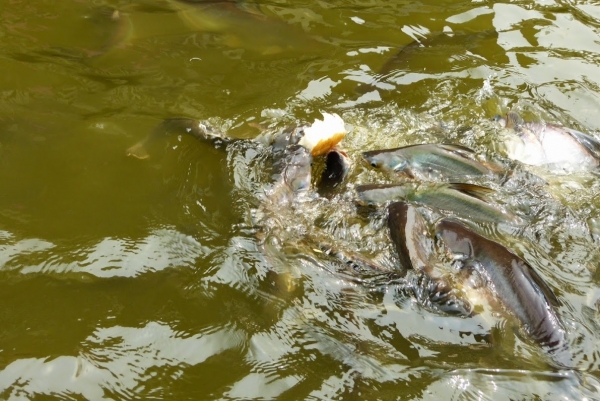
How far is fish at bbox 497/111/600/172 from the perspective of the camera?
127 inches

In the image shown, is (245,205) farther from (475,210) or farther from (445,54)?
(445,54)

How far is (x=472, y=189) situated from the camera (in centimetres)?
280

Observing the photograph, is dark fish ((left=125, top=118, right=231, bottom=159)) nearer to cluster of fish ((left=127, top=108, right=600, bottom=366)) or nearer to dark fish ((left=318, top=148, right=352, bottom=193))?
cluster of fish ((left=127, top=108, right=600, bottom=366))

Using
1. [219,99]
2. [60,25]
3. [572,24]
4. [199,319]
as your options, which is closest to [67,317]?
[199,319]

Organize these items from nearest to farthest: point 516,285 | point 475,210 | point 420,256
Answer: point 516,285
point 420,256
point 475,210

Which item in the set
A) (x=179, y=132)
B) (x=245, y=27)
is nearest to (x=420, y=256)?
(x=179, y=132)

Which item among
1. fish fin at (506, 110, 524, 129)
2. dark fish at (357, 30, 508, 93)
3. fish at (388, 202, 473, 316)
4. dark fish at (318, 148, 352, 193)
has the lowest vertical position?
fish at (388, 202, 473, 316)

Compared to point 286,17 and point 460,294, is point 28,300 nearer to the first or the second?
point 460,294

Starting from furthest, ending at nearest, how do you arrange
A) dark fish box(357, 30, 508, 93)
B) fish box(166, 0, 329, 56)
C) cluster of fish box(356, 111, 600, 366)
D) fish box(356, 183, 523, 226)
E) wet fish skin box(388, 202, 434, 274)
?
fish box(166, 0, 329, 56) < dark fish box(357, 30, 508, 93) < fish box(356, 183, 523, 226) < wet fish skin box(388, 202, 434, 274) < cluster of fish box(356, 111, 600, 366)

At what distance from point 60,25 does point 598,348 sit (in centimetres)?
400

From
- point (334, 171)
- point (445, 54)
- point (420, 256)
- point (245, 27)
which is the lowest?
point (420, 256)

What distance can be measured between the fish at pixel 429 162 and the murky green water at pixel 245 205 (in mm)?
145

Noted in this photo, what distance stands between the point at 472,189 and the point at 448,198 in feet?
0.52

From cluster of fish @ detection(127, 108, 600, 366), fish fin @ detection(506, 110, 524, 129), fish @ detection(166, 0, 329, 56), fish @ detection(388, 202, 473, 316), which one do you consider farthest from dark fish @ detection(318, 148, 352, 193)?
fish @ detection(166, 0, 329, 56)
